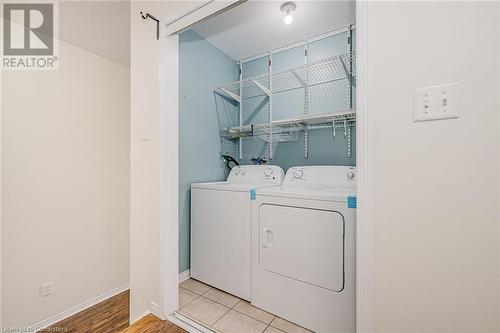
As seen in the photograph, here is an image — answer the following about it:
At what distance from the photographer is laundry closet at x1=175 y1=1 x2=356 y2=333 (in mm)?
1498

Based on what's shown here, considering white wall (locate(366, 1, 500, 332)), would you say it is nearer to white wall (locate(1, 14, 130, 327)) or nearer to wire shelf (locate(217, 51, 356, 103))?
wire shelf (locate(217, 51, 356, 103))

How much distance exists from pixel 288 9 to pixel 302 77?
66 centimetres

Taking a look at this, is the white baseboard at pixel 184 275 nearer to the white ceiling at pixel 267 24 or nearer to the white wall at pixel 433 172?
the white wall at pixel 433 172

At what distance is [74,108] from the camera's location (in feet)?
7.02

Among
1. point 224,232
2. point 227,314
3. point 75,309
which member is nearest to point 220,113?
point 224,232

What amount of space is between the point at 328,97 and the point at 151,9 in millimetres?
1790

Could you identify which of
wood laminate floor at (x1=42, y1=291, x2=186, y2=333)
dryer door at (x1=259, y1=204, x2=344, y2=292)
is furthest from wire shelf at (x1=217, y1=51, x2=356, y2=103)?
wood laminate floor at (x1=42, y1=291, x2=186, y2=333)

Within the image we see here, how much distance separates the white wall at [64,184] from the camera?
5.72 ft

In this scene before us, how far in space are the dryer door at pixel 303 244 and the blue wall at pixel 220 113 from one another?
3.16 feet

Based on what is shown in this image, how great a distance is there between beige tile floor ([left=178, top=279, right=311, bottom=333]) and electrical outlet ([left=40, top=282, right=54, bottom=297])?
1.15 metres

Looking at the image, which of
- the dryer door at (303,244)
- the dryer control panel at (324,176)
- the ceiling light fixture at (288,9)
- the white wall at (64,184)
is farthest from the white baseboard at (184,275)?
the ceiling light fixture at (288,9)

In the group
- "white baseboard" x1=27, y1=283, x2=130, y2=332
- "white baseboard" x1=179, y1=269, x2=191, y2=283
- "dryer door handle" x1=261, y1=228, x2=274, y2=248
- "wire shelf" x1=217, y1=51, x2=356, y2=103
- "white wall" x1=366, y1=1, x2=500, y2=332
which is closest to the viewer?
"white wall" x1=366, y1=1, x2=500, y2=332

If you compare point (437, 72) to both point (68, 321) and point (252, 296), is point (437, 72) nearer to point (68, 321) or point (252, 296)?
point (252, 296)

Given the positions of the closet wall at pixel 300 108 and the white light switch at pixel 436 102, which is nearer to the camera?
the white light switch at pixel 436 102
